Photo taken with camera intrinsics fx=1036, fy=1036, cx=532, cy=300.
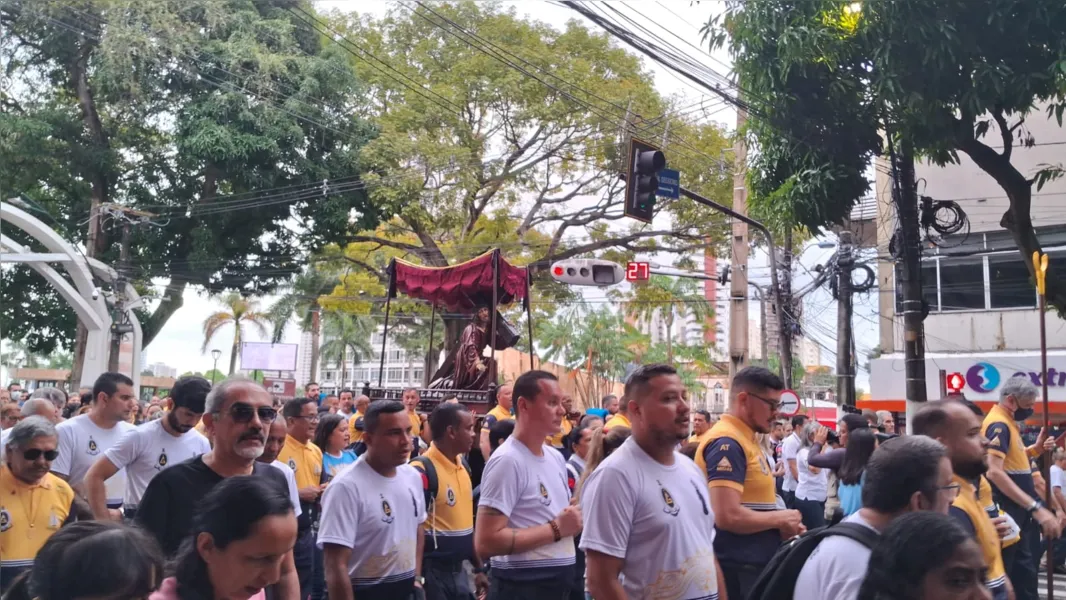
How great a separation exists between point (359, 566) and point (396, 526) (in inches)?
10.2

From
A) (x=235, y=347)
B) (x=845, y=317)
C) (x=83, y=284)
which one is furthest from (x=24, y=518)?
(x=235, y=347)

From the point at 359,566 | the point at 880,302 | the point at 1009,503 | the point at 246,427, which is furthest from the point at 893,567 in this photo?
the point at 880,302

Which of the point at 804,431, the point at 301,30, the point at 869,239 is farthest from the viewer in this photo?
the point at 869,239

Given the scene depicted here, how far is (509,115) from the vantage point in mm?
28391

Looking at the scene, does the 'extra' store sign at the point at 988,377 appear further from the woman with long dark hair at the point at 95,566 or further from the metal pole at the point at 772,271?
the woman with long dark hair at the point at 95,566

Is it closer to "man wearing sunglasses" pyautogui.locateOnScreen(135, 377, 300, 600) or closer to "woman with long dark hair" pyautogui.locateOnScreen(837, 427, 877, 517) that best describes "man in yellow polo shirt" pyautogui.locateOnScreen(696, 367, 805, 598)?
"woman with long dark hair" pyautogui.locateOnScreen(837, 427, 877, 517)

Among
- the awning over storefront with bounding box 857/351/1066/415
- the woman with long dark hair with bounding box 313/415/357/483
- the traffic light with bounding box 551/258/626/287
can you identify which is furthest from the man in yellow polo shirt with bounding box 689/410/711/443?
the awning over storefront with bounding box 857/351/1066/415

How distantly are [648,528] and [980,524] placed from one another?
5.42ft

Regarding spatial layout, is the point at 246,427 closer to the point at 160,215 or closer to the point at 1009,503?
the point at 1009,503

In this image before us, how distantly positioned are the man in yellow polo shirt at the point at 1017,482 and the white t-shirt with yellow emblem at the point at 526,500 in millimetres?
3381

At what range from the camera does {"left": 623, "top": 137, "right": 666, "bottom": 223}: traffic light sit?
41.6ft

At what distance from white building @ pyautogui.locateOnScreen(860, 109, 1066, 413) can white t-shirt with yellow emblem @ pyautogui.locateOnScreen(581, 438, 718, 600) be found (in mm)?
20651

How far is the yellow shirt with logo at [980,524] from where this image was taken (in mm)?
4621

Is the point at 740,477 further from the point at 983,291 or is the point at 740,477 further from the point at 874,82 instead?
the point at 983,291
